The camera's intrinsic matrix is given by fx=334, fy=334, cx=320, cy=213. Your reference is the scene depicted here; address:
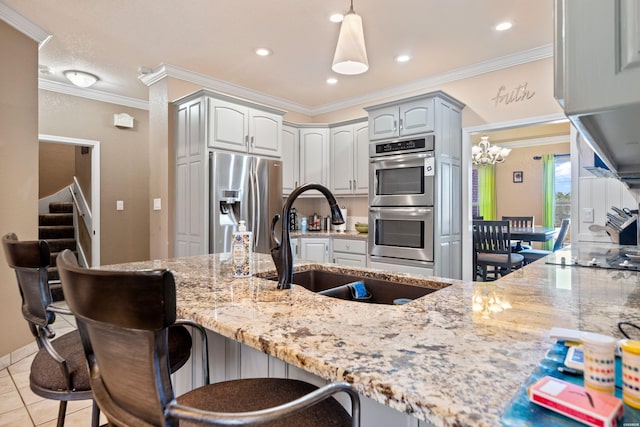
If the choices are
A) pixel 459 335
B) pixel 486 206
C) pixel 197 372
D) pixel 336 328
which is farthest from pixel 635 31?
pixel 486 206

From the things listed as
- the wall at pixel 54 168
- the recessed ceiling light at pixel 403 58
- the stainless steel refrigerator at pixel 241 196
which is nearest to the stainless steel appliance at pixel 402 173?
the recessed ceiling light at pixel 403 58


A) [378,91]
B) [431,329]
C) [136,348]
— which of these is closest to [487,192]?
[378,91]

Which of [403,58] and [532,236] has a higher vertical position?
[403,58]

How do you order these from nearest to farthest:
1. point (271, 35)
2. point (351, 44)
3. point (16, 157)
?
point (351, 44) → point (16, 157) → point (271, 35)

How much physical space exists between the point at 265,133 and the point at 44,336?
122 inches

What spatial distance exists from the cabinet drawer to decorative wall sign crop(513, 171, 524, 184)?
5143mm

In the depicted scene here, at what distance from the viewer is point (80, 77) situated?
3623 mm

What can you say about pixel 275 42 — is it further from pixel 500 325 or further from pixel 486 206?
pixel 486 206

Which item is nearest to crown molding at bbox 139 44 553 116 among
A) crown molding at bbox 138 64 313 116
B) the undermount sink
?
crown molding at bbox 138 64 313 116

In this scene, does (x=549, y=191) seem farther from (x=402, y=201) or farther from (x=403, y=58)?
(x=403, y=58)

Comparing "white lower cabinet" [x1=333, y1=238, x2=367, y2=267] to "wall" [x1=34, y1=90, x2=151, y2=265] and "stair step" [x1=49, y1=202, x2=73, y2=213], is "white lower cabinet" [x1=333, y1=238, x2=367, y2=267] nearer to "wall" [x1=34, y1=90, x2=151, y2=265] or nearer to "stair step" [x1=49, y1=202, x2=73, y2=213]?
"wall" [x1=34, y1=90, x2=151, y2=265]

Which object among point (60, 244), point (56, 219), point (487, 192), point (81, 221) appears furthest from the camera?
point (487, 192)

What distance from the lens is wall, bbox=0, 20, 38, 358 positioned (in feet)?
8.46

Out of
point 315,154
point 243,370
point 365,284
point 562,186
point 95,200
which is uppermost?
point 315,154
